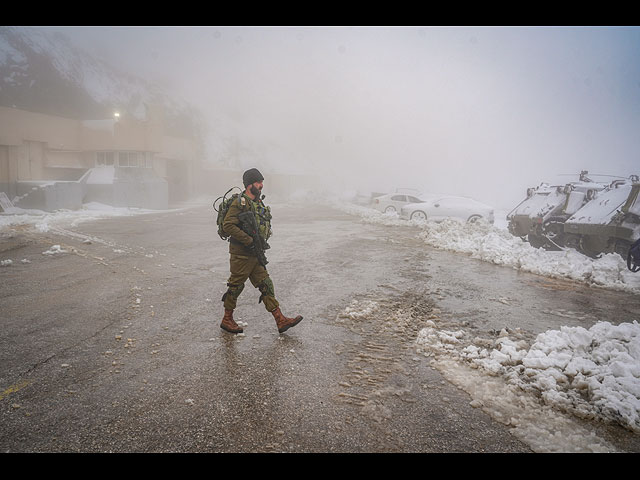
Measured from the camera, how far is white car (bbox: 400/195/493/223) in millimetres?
16953

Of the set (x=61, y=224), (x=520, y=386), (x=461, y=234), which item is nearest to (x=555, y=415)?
(x=520, y=386)

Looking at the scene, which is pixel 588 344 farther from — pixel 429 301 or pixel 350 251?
pixel 350 251

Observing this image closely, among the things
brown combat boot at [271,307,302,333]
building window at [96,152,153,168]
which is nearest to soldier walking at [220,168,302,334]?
brown combat boot at [271,307,302,333]

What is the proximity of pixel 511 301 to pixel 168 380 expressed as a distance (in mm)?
5280

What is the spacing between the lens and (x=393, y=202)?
70.1 ft

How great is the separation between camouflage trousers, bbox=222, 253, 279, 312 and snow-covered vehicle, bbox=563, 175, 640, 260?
26.0 feet

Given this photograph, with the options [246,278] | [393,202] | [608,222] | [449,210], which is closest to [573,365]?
[246,278]

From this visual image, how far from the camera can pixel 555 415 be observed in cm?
278

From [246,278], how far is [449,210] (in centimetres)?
1519

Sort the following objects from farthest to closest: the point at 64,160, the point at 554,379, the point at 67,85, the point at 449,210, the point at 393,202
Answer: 1. the point at 67,85
2. the point at 64,160
3. the point at 393,202
4. the point at 449,210
5. the point at 554,379

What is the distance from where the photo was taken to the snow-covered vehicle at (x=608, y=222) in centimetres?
787

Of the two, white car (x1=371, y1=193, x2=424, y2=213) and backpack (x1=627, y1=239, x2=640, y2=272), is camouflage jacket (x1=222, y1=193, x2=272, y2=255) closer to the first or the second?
backpack (x1=627, y1=239, x2=640, y2=272)

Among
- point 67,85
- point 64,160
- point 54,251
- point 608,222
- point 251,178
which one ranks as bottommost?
point 54,251

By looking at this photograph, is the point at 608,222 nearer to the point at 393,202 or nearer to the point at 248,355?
the point at 248,355
